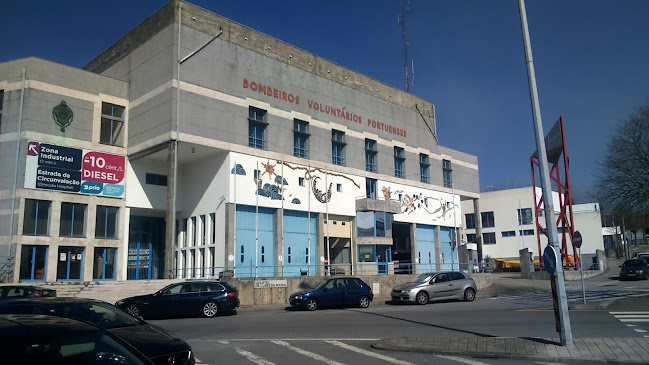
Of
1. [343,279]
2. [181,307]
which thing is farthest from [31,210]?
[343,279]

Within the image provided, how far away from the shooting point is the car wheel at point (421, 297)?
23.8 metres

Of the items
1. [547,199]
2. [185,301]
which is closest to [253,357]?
[547,199]

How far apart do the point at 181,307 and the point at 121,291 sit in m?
7.93

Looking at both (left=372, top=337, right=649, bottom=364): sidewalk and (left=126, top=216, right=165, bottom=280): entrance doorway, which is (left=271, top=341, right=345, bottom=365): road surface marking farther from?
(left=126, top=216, right=165, bottom=280): entrance doorway

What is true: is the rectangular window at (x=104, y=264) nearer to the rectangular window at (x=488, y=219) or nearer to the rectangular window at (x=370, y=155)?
the rectangular window at (x=370, y=155)

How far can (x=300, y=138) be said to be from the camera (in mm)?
36094

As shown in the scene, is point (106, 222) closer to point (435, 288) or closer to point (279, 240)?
point (279, 240)

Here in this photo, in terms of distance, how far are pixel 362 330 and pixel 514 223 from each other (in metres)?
58.4

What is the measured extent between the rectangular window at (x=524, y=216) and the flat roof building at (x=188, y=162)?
3394cm

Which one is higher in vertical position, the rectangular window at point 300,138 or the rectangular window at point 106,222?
the rectangular window at point 300,138

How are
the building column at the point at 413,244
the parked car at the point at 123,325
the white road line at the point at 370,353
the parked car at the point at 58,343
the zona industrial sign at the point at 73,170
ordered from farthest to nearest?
the building column at the point at 413,244 → the zona industrial sign at the point at 73,170 → the white road line at the point at 370,353 → the parked car at the point at 123,325 → the parked car at the point at 58,343

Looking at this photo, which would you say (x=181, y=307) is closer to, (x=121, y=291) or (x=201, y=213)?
(x=121, y=291)

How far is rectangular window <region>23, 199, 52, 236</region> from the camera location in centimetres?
2767

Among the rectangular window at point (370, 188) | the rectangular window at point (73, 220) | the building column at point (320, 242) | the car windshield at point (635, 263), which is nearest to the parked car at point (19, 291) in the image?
the rectangular window at point (73, 220)
